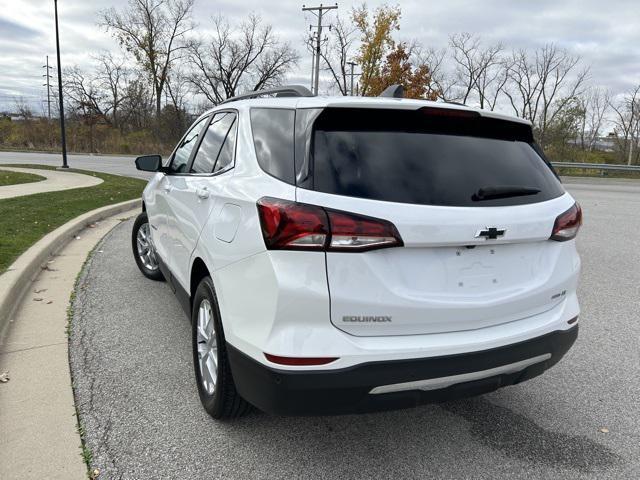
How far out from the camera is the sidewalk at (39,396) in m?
2.37

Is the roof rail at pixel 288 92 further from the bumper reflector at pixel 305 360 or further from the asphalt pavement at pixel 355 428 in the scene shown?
the asphalt pavement at pixel 355 428

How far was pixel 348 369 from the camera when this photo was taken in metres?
2.02

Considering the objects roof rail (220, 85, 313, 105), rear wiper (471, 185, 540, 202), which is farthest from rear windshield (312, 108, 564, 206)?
roof rail (220, 85, 313, 105)

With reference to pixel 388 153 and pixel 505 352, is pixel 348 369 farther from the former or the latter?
pixel 388 153

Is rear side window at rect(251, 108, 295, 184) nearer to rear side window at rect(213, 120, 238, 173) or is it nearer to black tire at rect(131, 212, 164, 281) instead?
rear side window at rect(213, 120, 238, 173)

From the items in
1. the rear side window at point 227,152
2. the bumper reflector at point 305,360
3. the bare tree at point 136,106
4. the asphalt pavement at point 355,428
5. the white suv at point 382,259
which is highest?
the bare tree at point 136,106

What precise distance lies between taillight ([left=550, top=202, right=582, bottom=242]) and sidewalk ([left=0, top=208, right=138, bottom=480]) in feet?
8.34

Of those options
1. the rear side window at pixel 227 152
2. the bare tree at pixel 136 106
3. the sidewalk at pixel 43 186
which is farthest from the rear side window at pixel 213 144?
the bare tree at pixel 136 106

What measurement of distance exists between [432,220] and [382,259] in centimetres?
27

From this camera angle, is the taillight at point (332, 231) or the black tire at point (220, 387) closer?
the taillight at point (332, 231)

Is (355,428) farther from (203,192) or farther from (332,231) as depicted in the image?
(203,192)

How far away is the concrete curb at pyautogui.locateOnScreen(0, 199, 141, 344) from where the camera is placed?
4.16 meters

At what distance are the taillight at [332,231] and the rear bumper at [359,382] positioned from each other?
497 mm

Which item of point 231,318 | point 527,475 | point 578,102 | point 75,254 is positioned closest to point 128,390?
point 231,318
